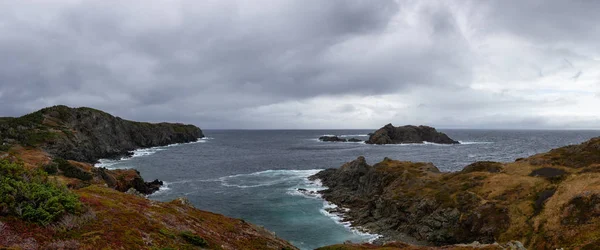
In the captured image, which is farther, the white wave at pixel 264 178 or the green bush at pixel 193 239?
the white wave at pixel 264 178

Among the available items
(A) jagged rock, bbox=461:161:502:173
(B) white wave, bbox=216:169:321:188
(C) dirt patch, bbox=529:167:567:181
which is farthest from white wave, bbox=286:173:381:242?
(C) dirt patch, bbox=529:167:567:181

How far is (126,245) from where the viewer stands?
49.8 feet

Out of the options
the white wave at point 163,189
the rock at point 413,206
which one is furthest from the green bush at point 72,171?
the rock at point 413,206

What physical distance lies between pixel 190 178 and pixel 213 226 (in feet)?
244

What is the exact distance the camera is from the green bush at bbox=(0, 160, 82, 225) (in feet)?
46.9

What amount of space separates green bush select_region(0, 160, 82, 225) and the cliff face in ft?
309

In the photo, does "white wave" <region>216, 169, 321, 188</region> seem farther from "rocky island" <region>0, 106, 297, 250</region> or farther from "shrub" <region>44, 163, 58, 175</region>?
"rocky island" <region>0, 106, 297, 250</region>

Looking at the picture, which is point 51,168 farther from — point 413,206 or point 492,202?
point 492,202

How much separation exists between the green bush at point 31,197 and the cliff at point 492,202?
41990 millimetres

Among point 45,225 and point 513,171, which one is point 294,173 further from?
point 45,225

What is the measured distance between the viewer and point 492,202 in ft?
151

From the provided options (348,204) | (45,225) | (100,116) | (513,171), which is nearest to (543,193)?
(513,171)

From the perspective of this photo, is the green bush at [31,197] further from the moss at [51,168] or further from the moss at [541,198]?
the moss at [541,198]

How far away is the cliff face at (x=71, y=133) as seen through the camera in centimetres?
9864
